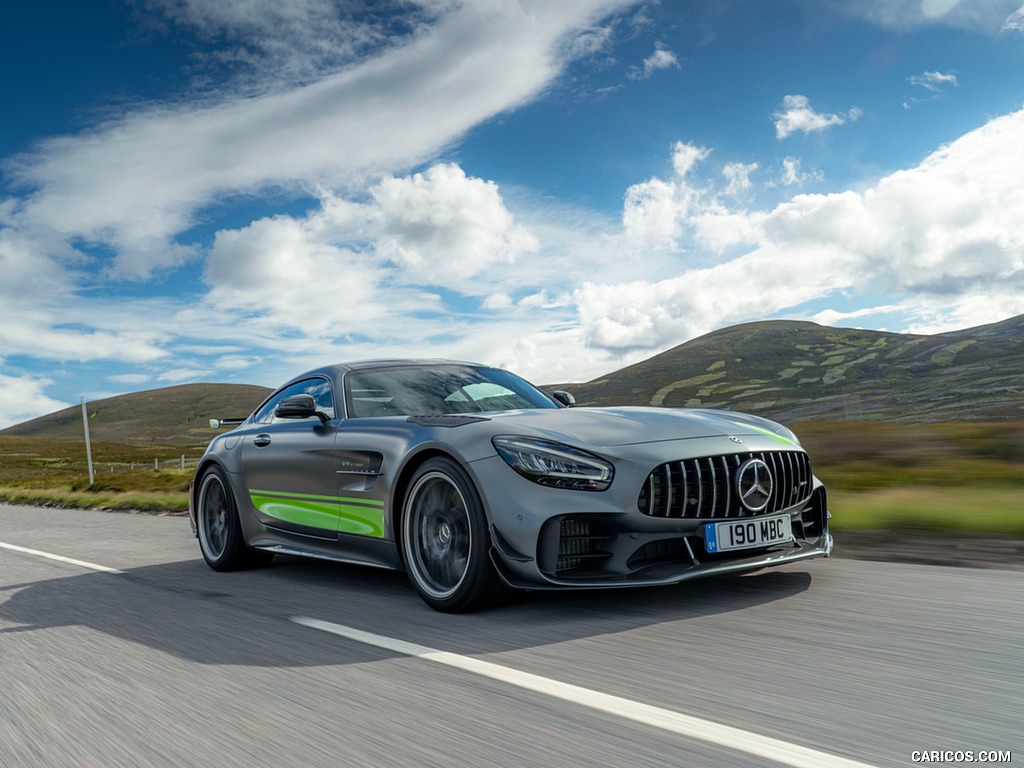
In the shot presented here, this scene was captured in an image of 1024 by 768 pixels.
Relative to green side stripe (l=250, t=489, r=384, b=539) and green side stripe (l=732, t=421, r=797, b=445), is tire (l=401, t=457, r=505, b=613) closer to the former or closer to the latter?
green side stripe (l=250, t=489, r=384, b=539)

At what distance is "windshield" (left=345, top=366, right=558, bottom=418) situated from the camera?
5.49 meters

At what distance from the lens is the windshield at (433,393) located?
5.49 m

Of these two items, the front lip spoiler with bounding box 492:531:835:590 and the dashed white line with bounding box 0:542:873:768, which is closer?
the dashed white line with bounding box 0:542:873:768

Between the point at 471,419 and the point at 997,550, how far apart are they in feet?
11.5

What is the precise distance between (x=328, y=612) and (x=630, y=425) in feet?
6.10

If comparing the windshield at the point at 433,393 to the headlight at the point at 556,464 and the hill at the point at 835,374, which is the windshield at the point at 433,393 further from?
the hill at the point at 835,374

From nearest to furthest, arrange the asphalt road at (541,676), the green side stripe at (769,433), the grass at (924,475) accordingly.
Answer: the asphalt road at (541,676) → the green side stripe at (769,433) → the grass at (924,475)

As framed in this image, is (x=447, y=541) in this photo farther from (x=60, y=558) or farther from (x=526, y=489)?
(x=60, y=558)

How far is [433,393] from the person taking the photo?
5.63 m

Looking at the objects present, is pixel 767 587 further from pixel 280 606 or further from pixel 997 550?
pixel 280 606

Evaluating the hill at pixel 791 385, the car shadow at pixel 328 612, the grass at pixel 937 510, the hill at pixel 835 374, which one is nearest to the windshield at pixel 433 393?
the car shadow at pixel 328 612

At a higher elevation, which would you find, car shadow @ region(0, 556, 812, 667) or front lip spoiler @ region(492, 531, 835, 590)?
front lip spoiler @ region(492, 531, 835, 590)

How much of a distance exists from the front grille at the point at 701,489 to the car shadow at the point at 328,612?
18.2 inches

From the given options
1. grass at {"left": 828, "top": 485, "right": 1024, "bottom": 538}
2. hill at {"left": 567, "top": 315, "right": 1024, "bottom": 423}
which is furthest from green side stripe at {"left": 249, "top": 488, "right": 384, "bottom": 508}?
hill at {"left": 567, "top": 315, "right": 1024, "bottom": 423}
